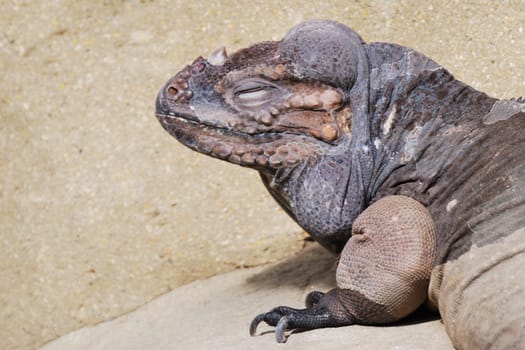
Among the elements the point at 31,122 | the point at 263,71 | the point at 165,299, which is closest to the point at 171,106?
the point at 263,71

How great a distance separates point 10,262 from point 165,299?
120cm

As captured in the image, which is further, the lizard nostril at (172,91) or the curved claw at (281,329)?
the lizard nostril at (172,91)

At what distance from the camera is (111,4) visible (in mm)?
6039

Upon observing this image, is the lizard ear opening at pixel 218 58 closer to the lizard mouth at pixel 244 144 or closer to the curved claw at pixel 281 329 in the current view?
the lizard mouth at pixel 244 144

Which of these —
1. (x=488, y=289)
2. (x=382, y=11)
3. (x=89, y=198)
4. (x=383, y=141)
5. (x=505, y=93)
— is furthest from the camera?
(x=89, y=198)

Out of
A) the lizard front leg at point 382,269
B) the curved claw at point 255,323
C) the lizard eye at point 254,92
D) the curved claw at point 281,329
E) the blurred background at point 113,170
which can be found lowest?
the blurred background at point 113,170

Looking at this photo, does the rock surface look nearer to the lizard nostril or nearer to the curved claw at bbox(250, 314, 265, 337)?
the curved claw at bbox(250, 314, 265, 337)

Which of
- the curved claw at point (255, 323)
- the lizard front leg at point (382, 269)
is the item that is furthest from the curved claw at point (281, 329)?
the curved claw at point (255, 323)

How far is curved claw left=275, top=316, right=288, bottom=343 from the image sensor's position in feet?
12.8

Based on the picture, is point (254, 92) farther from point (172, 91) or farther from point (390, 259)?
point (390, 259)

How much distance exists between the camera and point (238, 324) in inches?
174

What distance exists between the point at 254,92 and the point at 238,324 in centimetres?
112

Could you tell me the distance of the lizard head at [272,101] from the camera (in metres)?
4.09

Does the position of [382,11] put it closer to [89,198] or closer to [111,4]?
[111,4]
